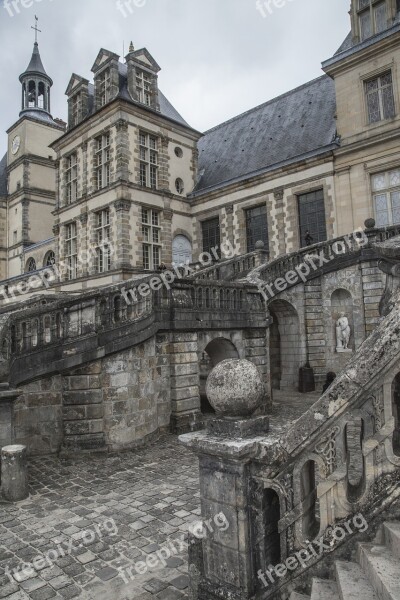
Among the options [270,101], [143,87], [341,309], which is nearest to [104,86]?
[143,87]

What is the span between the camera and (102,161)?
2167 cm

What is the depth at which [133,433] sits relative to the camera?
8391 millimetres

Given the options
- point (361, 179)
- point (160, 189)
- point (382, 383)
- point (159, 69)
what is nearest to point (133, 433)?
point (382, 383)

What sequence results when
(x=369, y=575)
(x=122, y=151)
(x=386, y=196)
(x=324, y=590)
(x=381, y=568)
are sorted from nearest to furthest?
(x=381, y=568) < (x=369, y=575) < (x=324, y=590) < (x=386, y=196) < (x=122, y=151)

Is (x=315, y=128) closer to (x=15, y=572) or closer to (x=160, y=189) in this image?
(x=160, y=189)

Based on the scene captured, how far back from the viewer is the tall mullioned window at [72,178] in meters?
23.7

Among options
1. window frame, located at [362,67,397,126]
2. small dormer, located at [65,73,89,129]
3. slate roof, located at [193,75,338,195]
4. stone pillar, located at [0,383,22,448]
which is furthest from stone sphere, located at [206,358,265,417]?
small dormer, located at [65,73,89,129]

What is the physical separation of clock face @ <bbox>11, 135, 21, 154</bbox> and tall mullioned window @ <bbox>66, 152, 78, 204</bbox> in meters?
13.2

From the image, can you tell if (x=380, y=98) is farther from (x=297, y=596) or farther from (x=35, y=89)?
(x=35, y=89)

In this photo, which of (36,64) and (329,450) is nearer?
(329,450)

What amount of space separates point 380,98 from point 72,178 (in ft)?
51.8

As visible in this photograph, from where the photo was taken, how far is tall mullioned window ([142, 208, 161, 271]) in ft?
69.9

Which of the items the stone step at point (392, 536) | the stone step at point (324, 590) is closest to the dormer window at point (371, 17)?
the stone step at point (392, 536)

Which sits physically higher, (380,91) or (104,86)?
(104,86)
